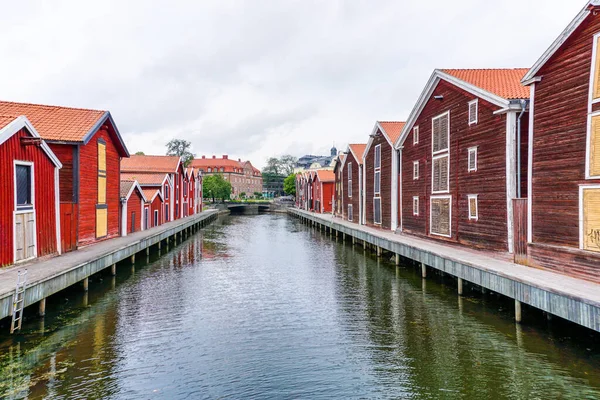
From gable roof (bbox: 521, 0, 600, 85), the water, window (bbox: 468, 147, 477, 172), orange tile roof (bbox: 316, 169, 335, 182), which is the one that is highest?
gable roof (bbox: 521, 0, 600, 85)

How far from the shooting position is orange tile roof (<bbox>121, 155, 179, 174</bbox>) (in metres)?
46.4

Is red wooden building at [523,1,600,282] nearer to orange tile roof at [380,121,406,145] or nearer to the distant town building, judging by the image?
orange tile roof at [380,121,406,145]

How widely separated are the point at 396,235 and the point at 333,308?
14.5 metres

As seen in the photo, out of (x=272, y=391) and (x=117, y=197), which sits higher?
(x=117, y=197)

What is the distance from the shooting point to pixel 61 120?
872 inches

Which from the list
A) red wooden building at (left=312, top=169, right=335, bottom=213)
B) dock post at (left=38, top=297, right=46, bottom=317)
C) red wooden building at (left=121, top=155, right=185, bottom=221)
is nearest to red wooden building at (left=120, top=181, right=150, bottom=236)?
red wooden building at (left=121, top=155, right=185, bottom=221)

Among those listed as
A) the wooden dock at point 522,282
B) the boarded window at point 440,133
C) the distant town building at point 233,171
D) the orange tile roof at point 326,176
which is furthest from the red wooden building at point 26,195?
the distant town building at point 233,171

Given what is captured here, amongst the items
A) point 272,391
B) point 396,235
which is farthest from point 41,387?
point 396,235

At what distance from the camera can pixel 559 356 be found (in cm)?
1021

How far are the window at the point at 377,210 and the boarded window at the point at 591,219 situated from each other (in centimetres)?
2193

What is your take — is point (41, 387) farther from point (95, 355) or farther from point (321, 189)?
point (321, 189)

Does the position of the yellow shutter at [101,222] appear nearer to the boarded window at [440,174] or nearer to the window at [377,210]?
the boarded window at [440,174]

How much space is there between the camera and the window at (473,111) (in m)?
19.5

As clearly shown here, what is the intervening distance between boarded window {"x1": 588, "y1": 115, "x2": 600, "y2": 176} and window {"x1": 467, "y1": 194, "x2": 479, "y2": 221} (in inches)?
283
